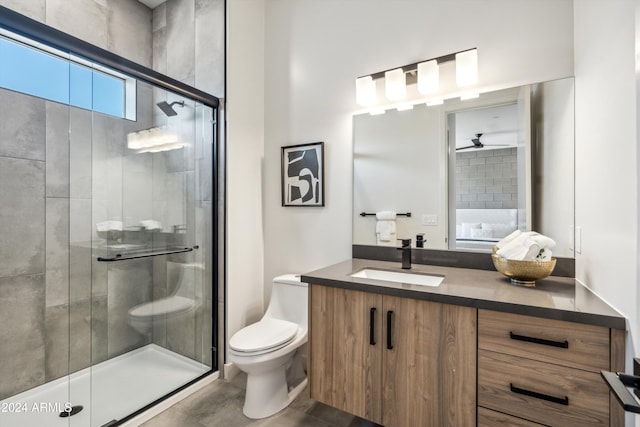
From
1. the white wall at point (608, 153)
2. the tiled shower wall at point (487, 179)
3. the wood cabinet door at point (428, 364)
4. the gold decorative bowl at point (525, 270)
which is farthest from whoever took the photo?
the tiled shower wall at point (487, 179)

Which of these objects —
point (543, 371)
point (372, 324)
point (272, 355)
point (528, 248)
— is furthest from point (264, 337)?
point (528, 248)

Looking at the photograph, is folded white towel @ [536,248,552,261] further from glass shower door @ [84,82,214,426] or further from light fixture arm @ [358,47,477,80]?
glass shower door @ [84,82,214,426]

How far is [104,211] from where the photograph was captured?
6.51 ft

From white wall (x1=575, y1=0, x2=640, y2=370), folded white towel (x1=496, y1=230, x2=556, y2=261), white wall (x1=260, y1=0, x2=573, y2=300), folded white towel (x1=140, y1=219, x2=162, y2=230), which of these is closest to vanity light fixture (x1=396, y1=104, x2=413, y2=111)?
white wall (x1=260, y1=0, x2=573, y2=300)

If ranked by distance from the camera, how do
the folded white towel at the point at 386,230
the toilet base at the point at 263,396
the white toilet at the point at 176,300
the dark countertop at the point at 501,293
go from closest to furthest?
1. the dark countertop at the point at 501,293
2. the toilet base at the point at 263,396
3. the folded white towel at the point at 386,230
4. the white toilet at the point at 176,300

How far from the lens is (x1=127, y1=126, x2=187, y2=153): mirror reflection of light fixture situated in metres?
2.13

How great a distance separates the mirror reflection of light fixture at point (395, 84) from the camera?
187 cm

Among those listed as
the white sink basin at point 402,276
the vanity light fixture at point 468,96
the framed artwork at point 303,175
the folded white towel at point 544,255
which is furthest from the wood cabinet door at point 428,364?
the vanity light fixture at point 468,96

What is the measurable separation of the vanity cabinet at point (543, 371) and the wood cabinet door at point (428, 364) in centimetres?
5

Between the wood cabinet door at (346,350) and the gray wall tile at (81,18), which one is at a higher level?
the gray wall tile at (81,18)

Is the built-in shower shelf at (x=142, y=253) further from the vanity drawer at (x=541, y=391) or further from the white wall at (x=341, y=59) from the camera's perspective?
the vanity drawer at (x=541, y=391)

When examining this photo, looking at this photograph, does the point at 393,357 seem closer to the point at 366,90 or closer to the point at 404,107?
the point at 404,107

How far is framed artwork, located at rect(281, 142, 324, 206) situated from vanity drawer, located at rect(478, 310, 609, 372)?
53.5 inches

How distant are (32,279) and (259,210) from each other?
1535 millimetres
